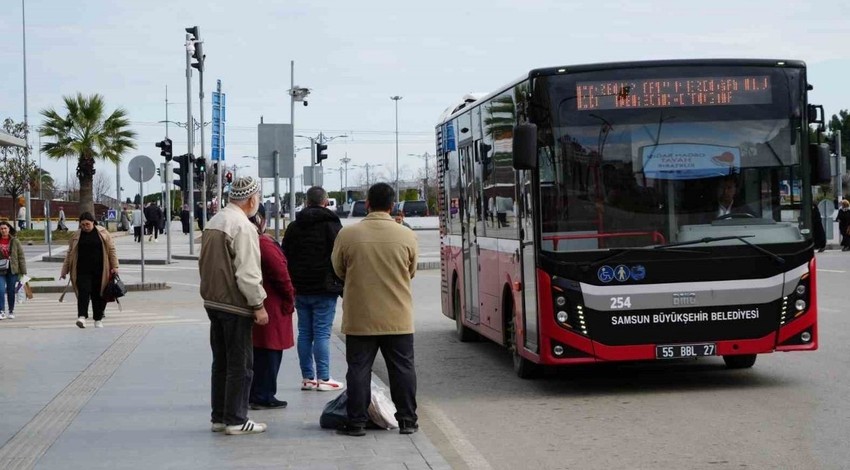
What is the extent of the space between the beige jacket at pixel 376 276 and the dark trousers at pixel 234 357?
2.28 ft

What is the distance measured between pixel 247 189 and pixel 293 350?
625 centimetres

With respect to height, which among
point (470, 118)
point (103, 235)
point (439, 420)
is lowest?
point (439, 420)

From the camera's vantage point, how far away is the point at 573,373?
1333 cm

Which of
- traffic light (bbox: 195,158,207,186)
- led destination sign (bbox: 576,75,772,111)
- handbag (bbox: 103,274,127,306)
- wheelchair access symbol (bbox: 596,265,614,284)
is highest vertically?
traffic light (bbox: 195,158,207,186)

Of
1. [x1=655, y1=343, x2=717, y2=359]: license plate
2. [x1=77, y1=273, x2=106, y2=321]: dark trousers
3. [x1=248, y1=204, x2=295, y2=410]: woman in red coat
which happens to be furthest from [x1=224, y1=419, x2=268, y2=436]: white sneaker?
[x1=77, y1=273, x2=106, y2=321]: dark trousers

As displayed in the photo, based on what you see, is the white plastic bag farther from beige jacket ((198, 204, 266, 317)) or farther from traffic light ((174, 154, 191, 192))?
traffic light ((174, 154, 191, 192))

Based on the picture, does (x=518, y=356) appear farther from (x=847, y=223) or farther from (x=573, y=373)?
(x=847, y=223)

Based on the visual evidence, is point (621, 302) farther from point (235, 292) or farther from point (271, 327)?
point (235, 292)

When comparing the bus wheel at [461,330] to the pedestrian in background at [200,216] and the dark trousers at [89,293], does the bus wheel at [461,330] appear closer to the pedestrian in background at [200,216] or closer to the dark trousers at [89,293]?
the dark trousers at [89,293]

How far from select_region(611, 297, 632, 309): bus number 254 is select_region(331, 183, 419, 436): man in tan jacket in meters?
2.54

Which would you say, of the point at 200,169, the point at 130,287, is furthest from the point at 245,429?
the point at 200,169

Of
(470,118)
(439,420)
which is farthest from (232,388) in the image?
(470,118)

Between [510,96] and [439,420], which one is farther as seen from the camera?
[510,96]

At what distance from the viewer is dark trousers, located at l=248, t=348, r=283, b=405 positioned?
10398 millimetres
